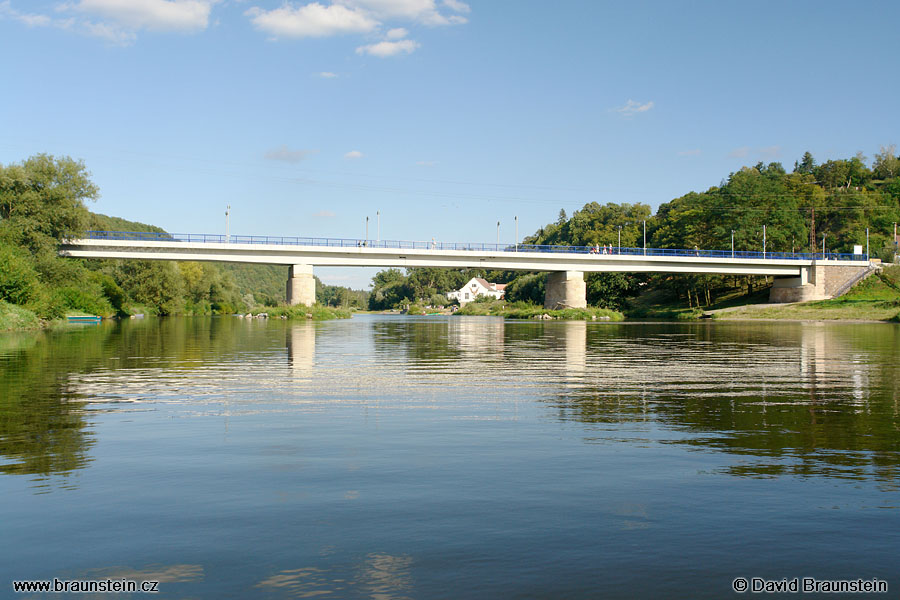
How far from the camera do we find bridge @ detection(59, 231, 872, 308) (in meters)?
86.9

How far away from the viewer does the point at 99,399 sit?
15.2 metres

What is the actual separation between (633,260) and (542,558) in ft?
323

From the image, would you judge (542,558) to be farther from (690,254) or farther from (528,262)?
(690,254)

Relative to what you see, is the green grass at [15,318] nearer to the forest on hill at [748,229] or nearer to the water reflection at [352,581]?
the water reflection at [352,581]

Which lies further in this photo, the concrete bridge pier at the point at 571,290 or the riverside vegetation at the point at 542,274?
the concrete bridge pier at the point at 571,290

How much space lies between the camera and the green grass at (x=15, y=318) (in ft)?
156

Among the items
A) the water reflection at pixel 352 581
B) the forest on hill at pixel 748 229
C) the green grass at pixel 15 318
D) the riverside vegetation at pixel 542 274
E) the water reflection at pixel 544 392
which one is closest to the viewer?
the water reflection at pixel 352 581

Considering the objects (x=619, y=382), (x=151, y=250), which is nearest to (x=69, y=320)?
(x=151, y=250)

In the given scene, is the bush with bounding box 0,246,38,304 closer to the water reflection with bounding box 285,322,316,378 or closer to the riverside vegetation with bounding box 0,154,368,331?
the riverside vegetation with bounding box 0,154,368,331

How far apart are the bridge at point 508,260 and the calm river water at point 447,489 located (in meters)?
74.3

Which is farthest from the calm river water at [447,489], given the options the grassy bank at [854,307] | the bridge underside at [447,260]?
the grassy bank at [854,307]

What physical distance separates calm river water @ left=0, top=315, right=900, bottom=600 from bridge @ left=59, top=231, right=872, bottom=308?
244 ft

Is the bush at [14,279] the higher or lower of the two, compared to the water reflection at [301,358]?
higher

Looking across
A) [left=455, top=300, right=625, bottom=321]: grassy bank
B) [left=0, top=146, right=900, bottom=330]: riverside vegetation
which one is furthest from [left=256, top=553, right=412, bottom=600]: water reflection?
[left=455, top=300, right=625, bottom=321]: grassy bank
